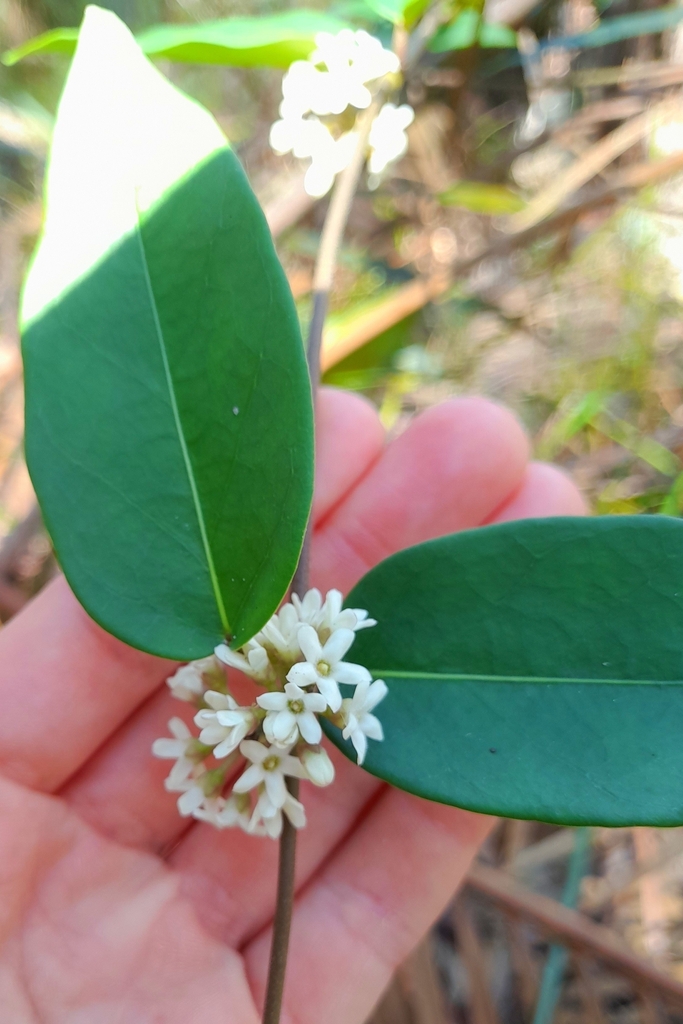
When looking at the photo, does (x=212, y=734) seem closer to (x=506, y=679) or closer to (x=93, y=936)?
(x=506, y=679)

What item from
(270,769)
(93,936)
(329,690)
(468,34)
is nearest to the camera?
(329,690)

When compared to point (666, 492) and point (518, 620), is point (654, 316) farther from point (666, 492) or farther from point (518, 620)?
point (518, 620)

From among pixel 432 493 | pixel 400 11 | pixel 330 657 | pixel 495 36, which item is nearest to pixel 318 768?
pixel 330 657

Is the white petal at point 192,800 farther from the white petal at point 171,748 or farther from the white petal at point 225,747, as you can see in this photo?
the white petal at point 225,747

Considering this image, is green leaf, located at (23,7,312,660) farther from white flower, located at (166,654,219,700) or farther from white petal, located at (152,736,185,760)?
white petal, located at (152,736,185,760)

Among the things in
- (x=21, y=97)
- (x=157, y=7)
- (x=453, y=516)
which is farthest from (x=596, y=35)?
(x=21, y=97)

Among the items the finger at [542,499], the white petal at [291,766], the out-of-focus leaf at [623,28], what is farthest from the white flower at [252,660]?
the out-of-focus leaf at [623,28]

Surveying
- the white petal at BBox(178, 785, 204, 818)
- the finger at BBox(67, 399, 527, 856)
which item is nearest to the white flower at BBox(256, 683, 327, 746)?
the white petal at BBox(178, 785, 204, 818)
